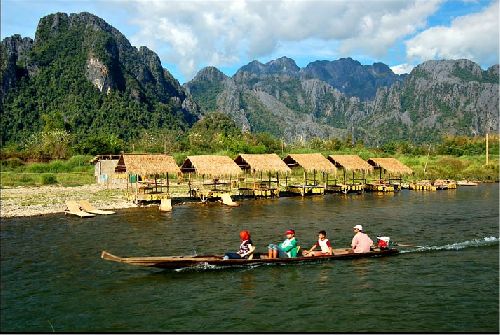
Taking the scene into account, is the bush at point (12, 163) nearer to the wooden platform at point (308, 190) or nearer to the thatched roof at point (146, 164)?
the thatched roof at point (146, 164)

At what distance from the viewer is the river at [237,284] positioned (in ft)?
34.0

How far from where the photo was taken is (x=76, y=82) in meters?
121

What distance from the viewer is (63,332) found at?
9.78 metres

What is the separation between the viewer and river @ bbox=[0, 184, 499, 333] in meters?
10.4

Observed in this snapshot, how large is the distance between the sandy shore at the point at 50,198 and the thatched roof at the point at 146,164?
2.43 metres

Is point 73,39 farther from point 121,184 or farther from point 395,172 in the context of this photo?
point 395,172

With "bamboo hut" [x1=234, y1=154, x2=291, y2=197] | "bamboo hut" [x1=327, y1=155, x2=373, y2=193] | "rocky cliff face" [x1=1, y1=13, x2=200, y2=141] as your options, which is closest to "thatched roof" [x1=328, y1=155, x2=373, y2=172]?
"bamboo hut" [x1=327, y1=155, x2=373, y2=193]

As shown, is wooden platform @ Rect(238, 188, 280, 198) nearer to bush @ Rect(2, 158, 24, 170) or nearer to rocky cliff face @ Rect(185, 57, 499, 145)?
bush @ Rect(2, 158, 24, 170)

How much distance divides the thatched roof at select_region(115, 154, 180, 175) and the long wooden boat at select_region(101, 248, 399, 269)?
1698 cm

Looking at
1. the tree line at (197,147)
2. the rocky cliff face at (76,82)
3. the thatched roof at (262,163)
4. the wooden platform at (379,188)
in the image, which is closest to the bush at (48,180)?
the tree line at (197,147)

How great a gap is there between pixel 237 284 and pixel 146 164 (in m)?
19.8

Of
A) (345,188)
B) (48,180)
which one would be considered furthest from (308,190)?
(48,180)

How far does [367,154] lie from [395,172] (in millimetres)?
24790

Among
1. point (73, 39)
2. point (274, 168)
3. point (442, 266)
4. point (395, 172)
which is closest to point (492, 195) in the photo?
point (395, 172)
